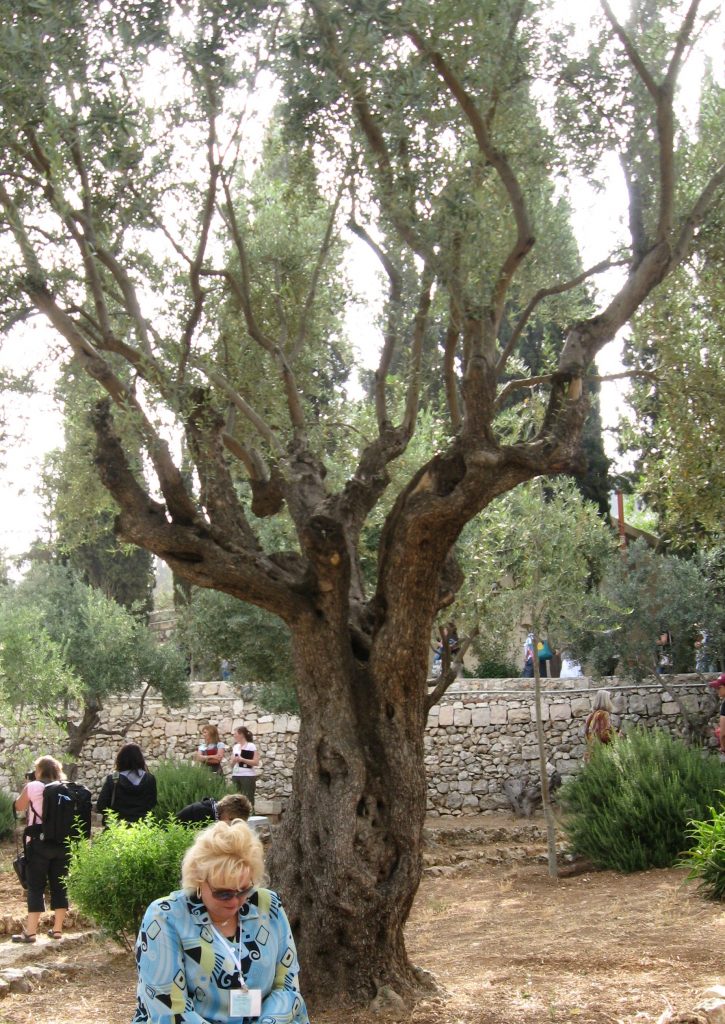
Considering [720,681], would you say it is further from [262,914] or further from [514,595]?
[262,914]

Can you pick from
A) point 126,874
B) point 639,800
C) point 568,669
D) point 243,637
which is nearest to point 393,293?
point 126,874

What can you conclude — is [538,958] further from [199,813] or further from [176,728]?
[176,728]

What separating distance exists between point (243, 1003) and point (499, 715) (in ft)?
58.4

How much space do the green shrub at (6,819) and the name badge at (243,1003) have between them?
54.7 ft

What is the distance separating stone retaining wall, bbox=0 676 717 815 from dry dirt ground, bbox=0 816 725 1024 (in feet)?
24.8

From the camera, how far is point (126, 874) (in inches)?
342

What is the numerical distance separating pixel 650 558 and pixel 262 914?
1774 cm

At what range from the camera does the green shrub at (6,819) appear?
19.1m

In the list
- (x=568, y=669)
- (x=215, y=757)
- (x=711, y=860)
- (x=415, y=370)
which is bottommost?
(x=711, y=860)

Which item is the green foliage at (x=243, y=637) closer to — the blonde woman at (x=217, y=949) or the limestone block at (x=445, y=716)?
the limestone block at (x=445, y=716)

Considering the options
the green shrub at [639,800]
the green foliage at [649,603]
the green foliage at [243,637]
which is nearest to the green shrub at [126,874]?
the green shrub at [639,800]

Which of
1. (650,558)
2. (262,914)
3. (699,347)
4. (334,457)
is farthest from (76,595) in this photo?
(262,914)

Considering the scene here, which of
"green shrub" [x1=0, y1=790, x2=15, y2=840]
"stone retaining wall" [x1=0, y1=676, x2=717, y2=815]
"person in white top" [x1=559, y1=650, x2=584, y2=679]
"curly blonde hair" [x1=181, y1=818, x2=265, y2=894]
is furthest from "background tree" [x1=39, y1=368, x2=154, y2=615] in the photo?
"person in white top" [x1=559, y1=650, x2=584, y2=679]

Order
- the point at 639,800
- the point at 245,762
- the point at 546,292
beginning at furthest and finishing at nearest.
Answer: the point at 245,762 < the point at 639,800 < the point at 546,292
